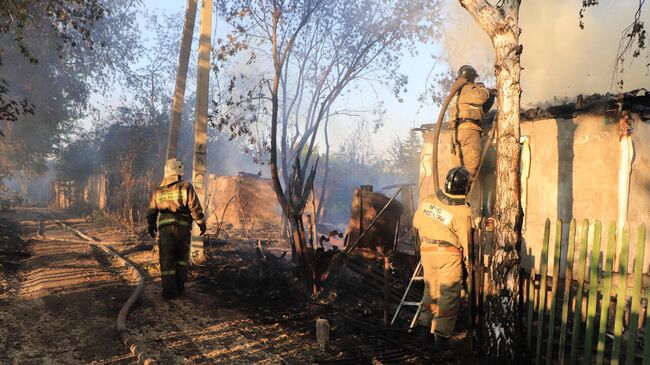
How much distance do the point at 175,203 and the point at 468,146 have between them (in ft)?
14.5

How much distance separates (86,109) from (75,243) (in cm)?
1994

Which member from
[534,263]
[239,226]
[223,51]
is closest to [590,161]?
[534,263]

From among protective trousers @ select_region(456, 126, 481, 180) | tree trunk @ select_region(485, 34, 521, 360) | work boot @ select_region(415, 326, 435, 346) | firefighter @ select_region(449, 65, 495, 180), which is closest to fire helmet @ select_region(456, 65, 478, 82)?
firefighter @ select_region(449, 65, 495, 180)

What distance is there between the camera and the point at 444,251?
486cm

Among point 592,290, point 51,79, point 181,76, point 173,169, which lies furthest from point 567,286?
point 51,79

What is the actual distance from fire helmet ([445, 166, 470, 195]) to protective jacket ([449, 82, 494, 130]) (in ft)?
6.43

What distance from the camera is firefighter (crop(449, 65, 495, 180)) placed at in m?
6.49

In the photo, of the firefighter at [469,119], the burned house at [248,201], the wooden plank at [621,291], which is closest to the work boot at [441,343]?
the wooden plank at [621,291]

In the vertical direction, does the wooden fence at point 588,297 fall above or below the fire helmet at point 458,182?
below

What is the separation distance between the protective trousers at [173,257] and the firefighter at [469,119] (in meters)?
4.29

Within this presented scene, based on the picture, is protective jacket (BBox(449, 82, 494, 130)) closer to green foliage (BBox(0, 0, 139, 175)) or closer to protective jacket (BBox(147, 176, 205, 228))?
protective jacket (BBox(147, 176, 205, 228))

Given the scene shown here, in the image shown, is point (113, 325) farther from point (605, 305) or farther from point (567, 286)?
point (605, 305)

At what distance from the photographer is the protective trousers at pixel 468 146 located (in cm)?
662

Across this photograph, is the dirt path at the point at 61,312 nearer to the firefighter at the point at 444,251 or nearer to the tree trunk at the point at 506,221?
the firefighter at the point at 444,251
